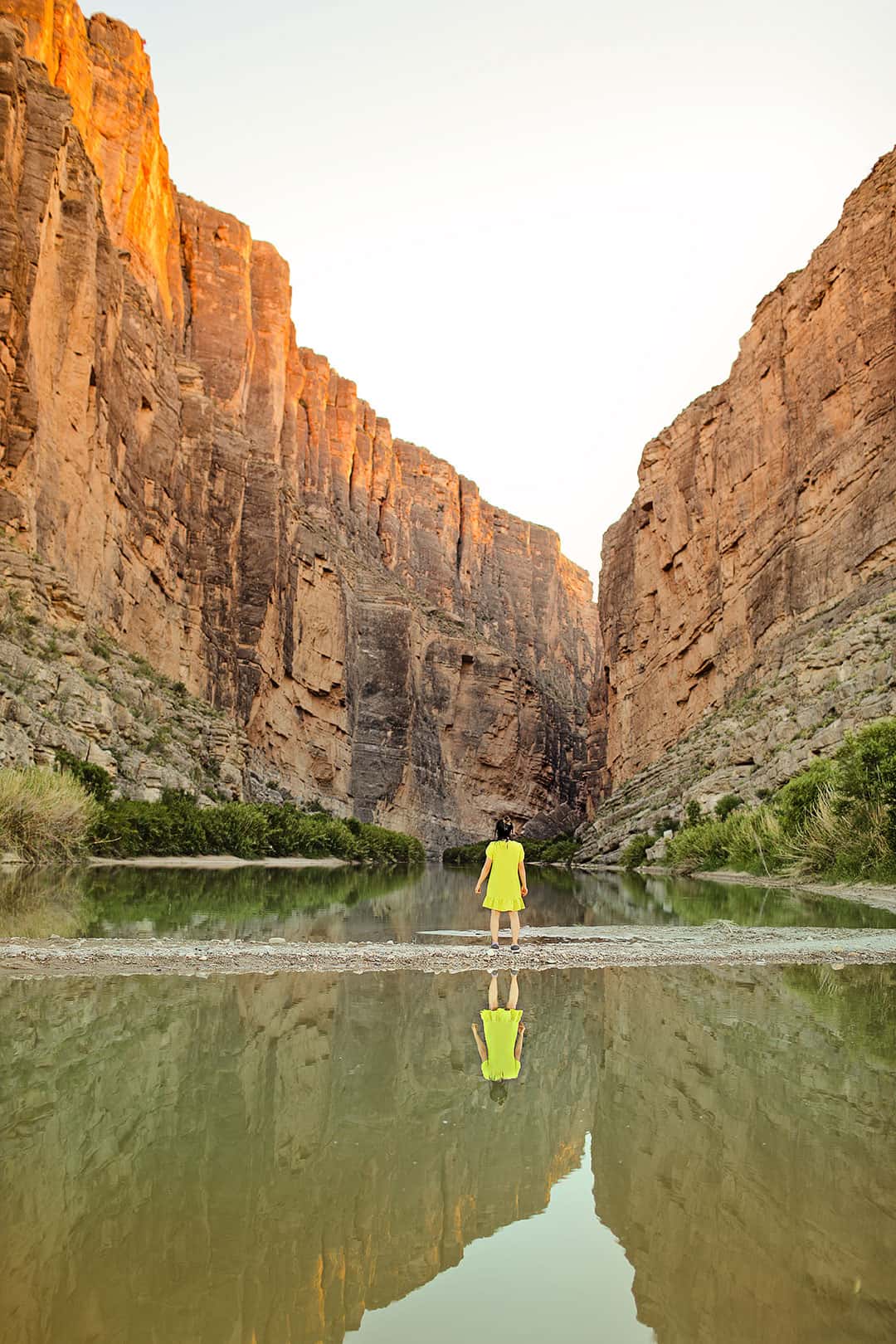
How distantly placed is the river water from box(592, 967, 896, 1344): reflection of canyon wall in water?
0.01 m

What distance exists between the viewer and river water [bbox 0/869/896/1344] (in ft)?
7.77

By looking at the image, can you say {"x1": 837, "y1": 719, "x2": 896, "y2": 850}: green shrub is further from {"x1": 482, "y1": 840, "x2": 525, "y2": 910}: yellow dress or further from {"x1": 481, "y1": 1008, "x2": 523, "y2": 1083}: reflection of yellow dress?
{"x1": 481, "y1": 1008, "x2": 523, "y2": 1083}: reflection of yellow dress

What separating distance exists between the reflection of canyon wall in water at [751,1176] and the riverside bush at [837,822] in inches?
496

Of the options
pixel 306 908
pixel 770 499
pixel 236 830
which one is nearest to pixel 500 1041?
pixel 306 908

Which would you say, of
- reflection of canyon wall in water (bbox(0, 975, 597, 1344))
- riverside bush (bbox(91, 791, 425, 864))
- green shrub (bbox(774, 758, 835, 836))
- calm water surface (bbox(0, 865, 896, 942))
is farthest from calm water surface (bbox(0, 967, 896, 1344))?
riverside bush (bbox(91, 791, 425, 864))

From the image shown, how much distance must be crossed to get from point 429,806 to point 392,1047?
70.3 meters

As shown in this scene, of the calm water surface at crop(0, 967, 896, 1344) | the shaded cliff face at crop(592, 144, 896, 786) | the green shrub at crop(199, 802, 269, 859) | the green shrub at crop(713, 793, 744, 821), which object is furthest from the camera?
the shaded cliff face at crop(592, 144, 896, 786)

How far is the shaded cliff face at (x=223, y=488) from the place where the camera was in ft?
113

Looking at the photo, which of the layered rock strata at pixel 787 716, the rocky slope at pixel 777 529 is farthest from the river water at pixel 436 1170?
the rocky slope at pixel 777 529

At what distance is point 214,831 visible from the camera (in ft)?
92.4

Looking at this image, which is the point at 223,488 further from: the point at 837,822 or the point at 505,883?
the point at 505,883

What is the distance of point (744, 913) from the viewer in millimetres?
13500

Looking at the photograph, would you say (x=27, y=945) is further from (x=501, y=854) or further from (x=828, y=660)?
(x=828, y=660)

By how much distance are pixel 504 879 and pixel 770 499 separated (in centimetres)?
4367
